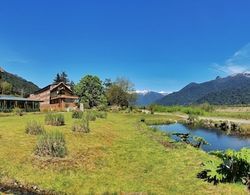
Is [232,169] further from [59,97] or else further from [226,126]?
A: [59,97]

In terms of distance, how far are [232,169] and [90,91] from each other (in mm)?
95171

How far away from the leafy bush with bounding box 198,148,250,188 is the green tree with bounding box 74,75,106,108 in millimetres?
91706

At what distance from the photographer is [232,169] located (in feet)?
40.2

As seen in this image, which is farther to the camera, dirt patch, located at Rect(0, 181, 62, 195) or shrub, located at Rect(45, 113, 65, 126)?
shrub, located at Rect(45, 113, 65, 126)

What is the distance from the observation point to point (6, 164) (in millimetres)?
14352

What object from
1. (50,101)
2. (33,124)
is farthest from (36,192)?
(50,101)

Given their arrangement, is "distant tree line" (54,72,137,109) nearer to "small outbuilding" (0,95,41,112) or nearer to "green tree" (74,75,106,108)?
"green tree" (74,75,106,108)

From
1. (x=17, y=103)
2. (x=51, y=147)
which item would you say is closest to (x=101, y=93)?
(x=17, y=103)

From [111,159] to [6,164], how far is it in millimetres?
5155

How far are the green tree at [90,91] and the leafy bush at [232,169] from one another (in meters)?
91.7

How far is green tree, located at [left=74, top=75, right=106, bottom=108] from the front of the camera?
342 ft

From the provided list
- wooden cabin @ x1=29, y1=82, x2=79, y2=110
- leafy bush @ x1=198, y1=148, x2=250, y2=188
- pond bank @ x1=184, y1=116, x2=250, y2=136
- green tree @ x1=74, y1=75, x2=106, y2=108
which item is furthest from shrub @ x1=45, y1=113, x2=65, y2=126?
green tree @ x1=74, y1=75, x2=106, y2=108

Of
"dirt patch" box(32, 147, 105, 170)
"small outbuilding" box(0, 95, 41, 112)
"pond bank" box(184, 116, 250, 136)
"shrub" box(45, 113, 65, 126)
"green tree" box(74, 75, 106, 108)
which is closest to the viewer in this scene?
"dirt patch" box(32, 147, 105, 170)

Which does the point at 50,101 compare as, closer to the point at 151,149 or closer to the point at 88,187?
the point at 151,149
